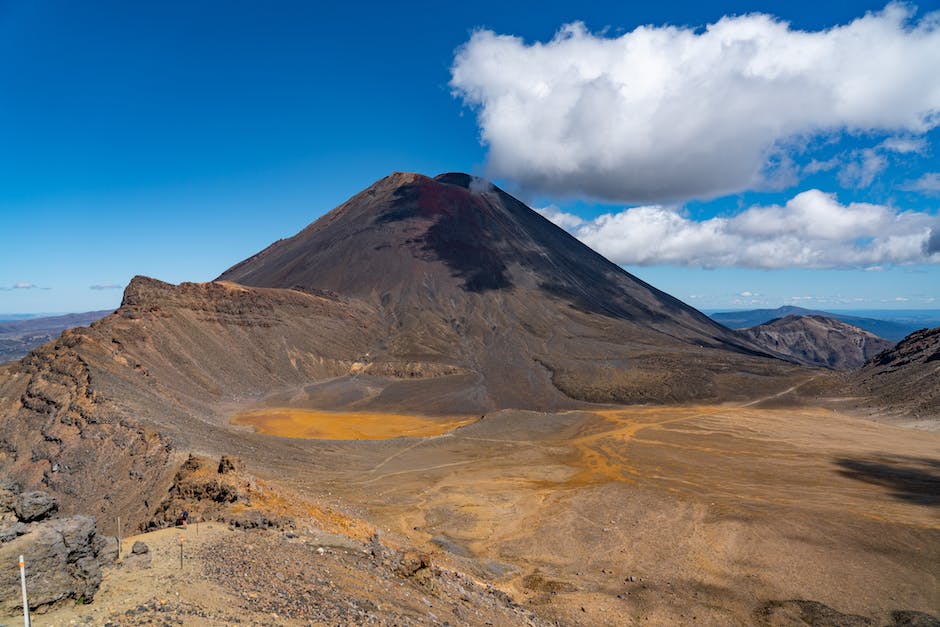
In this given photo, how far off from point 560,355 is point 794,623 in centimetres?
6925

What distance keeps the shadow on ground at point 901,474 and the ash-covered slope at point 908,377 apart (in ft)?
67.9

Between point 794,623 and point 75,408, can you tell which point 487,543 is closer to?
point 794,623

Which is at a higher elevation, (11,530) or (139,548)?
(11,530)

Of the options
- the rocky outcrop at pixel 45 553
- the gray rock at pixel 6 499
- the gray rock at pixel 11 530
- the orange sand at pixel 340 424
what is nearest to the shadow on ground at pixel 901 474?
the orange sand at pixel 340 424

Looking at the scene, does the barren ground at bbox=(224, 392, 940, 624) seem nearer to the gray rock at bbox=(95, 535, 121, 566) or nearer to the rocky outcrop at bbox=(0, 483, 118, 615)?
the gray rock at bbox=(95, 535, 121, 566)

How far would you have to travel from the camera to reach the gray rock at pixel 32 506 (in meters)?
10.1

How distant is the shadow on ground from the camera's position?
32.2 metres

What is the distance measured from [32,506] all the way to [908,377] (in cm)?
8231

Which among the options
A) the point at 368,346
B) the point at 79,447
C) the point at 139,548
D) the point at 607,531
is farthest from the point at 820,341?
the point at 139,548

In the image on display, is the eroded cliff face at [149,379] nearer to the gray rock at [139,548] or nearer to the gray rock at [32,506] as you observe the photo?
the gray rock at [139,548]

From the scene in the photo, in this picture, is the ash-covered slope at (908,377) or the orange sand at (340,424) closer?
the orange sand at (340,424)

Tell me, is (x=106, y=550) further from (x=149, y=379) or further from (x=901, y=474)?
(x=149, y=379)

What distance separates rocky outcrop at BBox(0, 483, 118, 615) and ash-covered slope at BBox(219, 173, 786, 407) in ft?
195

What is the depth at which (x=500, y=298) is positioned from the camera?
107 m
